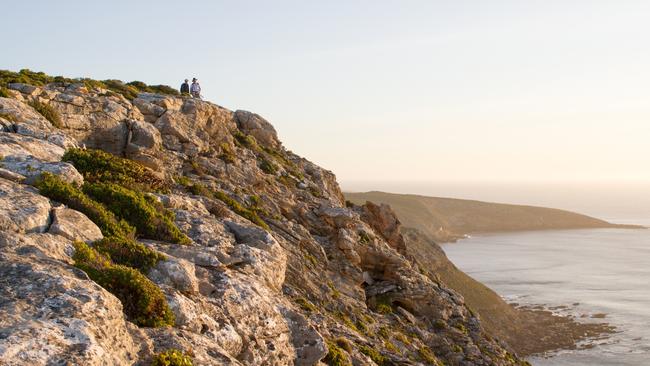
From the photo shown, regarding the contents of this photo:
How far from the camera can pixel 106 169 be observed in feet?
61.9

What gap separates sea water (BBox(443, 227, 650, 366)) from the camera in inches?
2504

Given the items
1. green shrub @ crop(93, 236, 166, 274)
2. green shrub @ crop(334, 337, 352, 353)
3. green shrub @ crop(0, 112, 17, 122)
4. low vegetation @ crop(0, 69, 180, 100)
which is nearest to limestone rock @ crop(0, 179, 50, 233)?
green shrub @ crop(93, 236, 166, 274)

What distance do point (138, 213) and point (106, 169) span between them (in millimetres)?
3722

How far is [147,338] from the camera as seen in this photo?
9.94 metres

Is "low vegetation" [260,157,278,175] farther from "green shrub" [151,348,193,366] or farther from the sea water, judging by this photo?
the sea water

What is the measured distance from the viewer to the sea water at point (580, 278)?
63594 millimetres

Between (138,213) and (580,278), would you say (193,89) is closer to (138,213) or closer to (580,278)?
(138,213)

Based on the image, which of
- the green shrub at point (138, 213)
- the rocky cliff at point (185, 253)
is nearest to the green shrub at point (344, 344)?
the rocky cliff at point (185, 253)

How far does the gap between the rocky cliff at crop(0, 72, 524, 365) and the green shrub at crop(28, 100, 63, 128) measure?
0.32 feet

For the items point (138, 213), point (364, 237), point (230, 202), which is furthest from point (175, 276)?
point (364, 237)

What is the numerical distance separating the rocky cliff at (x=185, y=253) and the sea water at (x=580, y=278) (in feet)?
123

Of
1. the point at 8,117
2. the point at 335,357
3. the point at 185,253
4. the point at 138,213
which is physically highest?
the point at 8,117

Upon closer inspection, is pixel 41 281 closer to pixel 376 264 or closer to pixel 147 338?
pixel 147 338

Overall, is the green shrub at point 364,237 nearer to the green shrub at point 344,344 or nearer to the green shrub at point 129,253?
the green shrub at point 344,344
